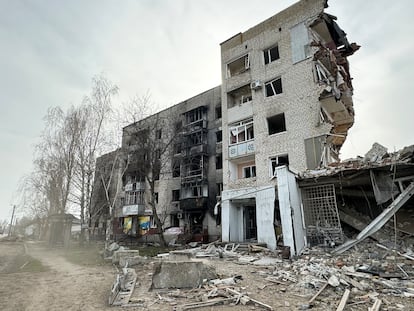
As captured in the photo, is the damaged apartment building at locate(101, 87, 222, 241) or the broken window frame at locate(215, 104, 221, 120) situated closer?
the damaged apartment building at locate(101, 87, 222, 241)

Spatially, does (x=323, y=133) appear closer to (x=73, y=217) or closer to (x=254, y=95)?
(x=254, y=95)

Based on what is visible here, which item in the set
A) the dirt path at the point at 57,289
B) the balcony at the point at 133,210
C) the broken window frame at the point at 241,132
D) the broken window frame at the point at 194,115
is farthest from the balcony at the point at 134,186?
the dirt path at the point at 57,289

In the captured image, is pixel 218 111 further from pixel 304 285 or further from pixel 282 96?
pixel 304 285

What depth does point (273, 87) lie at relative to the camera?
59.2ft

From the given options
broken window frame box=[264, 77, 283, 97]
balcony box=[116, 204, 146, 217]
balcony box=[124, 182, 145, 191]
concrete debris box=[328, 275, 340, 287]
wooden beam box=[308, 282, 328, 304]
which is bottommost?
wooden beam box=[308, 282, 328, 304]

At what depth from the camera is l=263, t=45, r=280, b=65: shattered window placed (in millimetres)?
18766

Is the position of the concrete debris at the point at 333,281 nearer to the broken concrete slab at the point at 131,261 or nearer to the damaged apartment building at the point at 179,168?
the broken concrete slab at the point at 131,261

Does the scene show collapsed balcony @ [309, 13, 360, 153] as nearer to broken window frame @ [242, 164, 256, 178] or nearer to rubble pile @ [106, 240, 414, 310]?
broken window frame @ [242, 164, 256, 178]

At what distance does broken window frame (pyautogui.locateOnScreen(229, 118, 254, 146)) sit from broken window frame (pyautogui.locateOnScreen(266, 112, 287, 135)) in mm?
1404

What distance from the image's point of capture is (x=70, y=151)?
20906 millimetres

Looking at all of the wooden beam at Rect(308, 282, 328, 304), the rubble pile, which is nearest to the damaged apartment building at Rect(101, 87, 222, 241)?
the rubble pile

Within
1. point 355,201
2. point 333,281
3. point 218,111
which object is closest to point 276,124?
point 355,201

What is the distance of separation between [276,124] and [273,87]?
2.80 metres

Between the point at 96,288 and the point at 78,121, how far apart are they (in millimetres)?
17453
